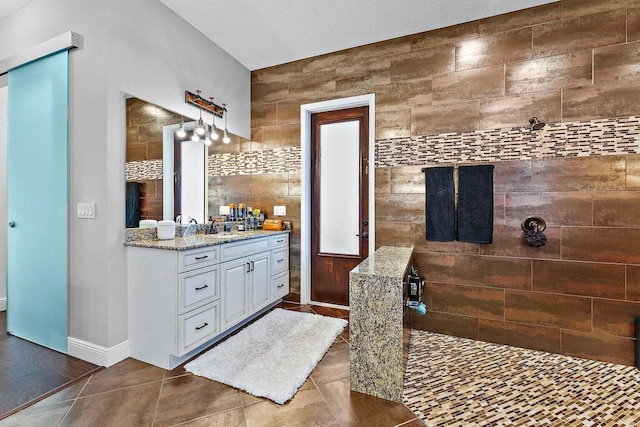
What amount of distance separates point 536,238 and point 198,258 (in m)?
2.77

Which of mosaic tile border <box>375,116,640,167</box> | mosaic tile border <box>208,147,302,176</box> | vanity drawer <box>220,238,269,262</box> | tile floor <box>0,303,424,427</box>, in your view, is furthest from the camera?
mosaic tile border <box>208,147,302,176</box>

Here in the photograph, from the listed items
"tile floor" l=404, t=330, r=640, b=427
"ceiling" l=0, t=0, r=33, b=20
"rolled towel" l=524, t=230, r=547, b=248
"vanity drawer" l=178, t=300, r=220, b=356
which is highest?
"ceiling" l=0, t=0, r=33, b=20

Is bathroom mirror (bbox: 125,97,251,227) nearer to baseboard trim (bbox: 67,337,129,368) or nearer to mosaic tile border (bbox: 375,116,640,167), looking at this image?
baseboard trim (bbox: 67,337,129,368)

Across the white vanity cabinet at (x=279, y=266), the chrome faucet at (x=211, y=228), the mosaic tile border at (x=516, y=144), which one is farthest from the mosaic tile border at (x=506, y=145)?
the white vanity cabinet at (x=279, y=266)

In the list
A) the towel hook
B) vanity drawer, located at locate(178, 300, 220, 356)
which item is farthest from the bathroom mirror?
the towel hook

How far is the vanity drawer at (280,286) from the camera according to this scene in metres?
3.27

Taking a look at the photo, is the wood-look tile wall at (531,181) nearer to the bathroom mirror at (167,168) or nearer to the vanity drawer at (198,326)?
the vanity drawer at (198,326)

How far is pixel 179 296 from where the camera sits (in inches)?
81.2

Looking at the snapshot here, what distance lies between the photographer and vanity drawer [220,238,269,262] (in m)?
2.52

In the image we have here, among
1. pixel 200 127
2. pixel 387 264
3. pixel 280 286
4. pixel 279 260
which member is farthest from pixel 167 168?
pixel 387 264

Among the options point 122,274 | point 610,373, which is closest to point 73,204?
point 122,274

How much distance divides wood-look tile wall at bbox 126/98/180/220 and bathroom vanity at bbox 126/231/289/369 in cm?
31

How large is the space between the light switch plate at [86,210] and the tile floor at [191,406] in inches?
44.4

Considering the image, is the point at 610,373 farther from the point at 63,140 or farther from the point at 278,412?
the point at 63,140
